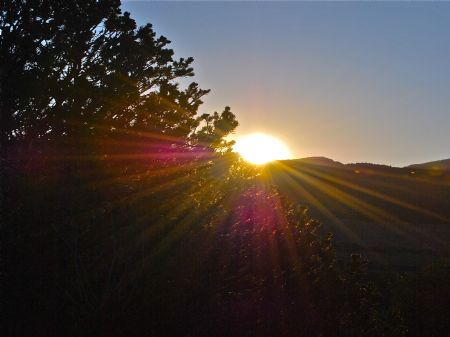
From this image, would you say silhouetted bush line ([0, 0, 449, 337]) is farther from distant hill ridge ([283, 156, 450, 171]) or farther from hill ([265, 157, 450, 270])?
distant hill ridge ([283, 156, 450, 171])

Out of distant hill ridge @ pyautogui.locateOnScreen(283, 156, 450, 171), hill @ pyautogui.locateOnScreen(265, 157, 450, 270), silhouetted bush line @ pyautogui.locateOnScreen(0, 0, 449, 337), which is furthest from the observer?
distant hill ridge @ pyautogui.locateOnScreen(283, 156, 450, 171)

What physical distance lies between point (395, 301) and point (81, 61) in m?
14.9

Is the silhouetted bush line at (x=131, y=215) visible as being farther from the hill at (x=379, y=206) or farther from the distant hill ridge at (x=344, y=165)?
the distant hill ridge at (x=344, y=165)

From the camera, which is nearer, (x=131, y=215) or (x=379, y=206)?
(x=131, y=215)

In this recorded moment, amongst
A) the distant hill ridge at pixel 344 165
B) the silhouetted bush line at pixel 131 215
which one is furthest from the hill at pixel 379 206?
the silhouetted bush line at pixel 131 215

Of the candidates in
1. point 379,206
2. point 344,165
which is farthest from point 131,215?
point 344,165

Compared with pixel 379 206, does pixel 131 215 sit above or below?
above

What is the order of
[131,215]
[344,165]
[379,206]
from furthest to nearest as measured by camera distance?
[344,165] < [379,206] < [131,215]

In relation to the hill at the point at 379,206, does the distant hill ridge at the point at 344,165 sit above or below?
above

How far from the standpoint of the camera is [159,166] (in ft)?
31.4

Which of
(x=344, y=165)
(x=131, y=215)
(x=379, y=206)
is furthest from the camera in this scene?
(x=344, y=165)

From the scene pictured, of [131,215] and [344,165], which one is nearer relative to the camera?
[131,215]

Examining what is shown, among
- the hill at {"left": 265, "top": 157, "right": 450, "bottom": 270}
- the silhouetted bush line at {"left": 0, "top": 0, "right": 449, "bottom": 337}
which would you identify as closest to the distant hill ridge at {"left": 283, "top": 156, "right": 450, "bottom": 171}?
the hill at {"left": 265, "top": 157, "right": 450, "bottom": 270}

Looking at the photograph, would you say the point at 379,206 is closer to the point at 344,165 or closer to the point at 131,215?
the point at 344,165
